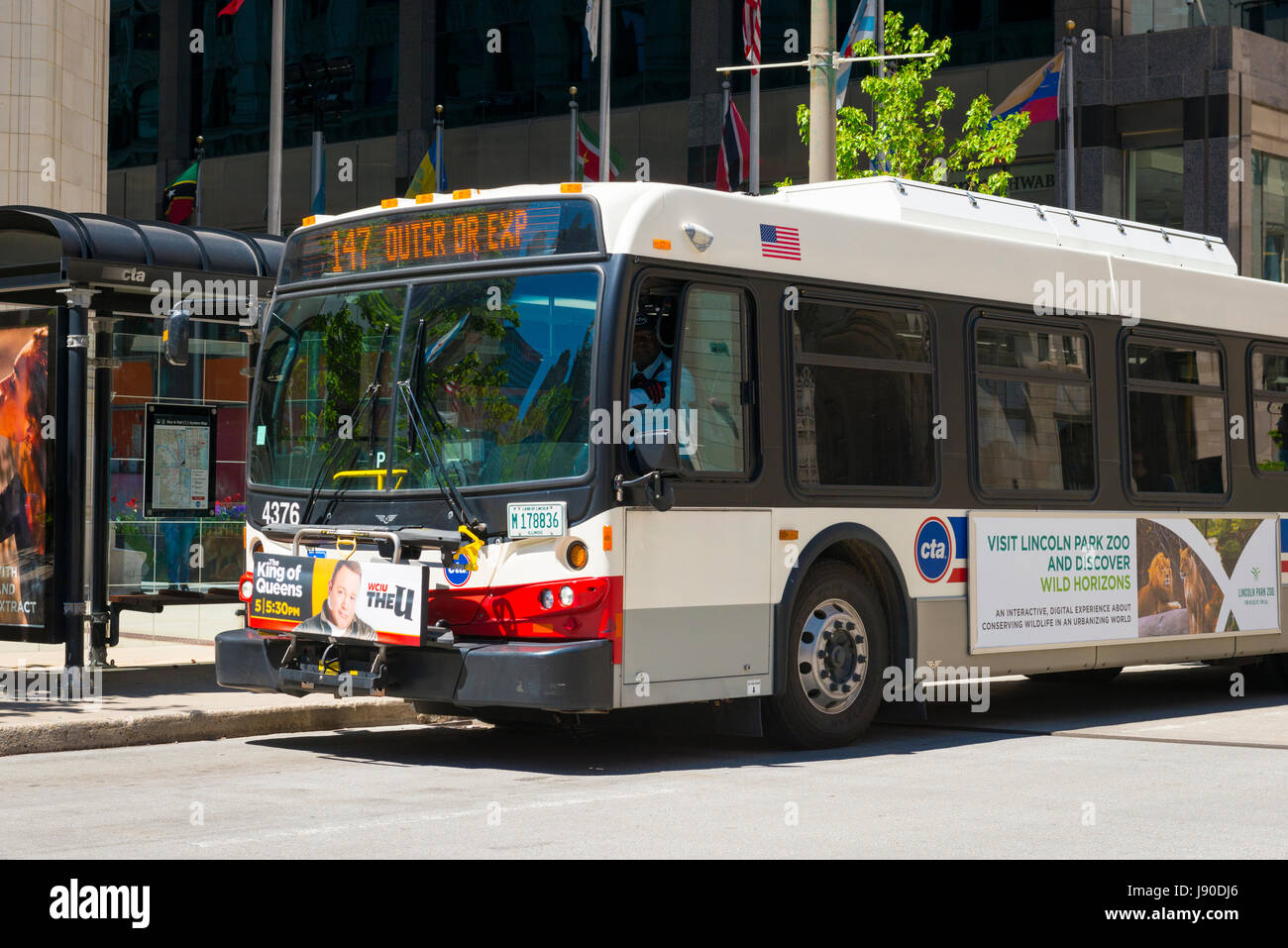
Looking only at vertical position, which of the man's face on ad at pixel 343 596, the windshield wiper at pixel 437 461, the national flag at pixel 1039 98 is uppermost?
the national flag at pixel 1039 98

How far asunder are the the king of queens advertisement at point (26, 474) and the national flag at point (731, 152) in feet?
55.9

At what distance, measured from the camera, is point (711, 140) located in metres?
37.4

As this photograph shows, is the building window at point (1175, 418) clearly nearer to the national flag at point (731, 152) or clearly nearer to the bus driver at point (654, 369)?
the bus driver at point (654, 369)

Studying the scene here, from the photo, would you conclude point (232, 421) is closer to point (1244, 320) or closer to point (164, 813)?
point (164, 813)

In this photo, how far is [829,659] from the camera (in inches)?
407

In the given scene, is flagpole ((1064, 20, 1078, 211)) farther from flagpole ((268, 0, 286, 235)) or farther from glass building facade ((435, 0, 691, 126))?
flagpole ((268, 0, 286, 235))

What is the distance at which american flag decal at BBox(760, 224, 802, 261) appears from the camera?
32.8ft

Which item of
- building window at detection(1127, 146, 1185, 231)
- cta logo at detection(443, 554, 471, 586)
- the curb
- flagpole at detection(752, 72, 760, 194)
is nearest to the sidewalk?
the curb

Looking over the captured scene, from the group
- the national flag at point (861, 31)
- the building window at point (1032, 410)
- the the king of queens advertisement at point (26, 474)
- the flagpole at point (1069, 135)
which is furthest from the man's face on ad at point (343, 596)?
the flagpole at point (1069, 135)

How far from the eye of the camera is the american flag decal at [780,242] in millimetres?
9984

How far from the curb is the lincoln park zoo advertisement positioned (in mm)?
4022

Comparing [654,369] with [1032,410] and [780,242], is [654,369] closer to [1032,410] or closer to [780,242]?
[780,242]

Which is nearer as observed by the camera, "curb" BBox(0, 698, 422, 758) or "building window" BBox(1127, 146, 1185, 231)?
"curb" BBox(0, 698, 422, 758)
